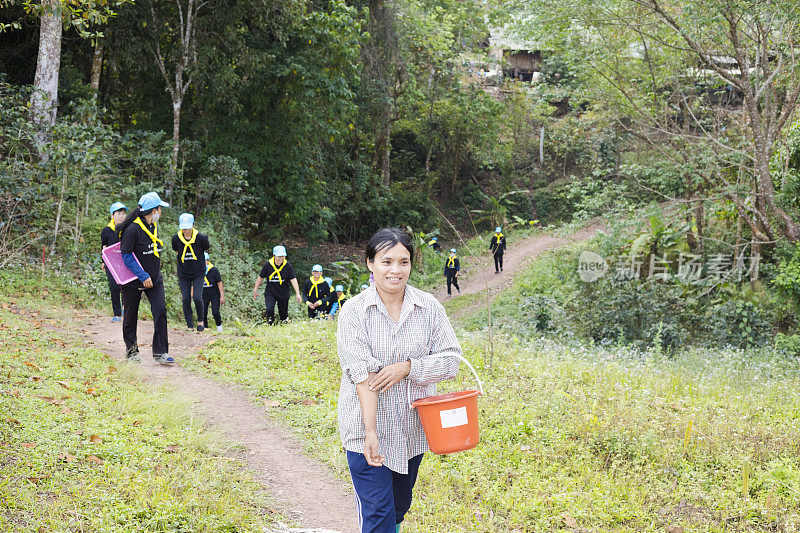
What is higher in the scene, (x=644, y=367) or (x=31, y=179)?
(x=31, y=179)

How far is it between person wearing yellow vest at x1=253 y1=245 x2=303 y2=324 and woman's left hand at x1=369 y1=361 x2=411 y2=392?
8789 mm

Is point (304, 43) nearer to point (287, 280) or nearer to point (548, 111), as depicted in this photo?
point (287, 280)

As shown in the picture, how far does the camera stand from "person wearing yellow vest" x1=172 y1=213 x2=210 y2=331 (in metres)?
10.5

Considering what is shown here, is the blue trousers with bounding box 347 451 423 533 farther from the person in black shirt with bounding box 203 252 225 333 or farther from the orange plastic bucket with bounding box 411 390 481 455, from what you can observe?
the person in black shirt with bounding box 203 252 225 333

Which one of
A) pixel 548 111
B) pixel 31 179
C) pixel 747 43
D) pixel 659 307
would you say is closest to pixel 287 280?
pixel 31 179

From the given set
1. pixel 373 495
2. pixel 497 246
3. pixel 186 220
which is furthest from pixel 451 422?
pixel 497 246

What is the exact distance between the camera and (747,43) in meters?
14.8

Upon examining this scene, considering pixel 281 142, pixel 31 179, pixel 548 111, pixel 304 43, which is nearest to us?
pixel 31 179

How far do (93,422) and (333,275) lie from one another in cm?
1862

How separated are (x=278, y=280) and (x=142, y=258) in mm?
4574

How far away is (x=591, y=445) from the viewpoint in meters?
6.06

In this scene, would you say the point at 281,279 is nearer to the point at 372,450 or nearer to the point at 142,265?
the point at 142,265

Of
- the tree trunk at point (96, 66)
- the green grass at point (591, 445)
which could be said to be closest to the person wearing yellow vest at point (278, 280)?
the green grass at point (591, 445)

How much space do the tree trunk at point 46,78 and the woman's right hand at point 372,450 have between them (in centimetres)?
1347
